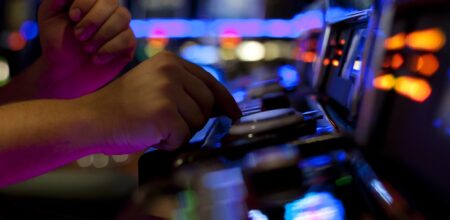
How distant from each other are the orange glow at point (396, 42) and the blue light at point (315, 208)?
0.98 feet

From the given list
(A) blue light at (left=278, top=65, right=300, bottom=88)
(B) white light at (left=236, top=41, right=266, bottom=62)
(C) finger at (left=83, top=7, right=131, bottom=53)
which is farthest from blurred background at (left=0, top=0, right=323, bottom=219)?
(C) finger at (left=83, top=7, right=131, bottom=53)

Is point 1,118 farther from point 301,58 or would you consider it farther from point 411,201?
point 301,58

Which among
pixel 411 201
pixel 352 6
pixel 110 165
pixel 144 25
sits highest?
pixel 352 6

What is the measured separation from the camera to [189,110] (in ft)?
1.83

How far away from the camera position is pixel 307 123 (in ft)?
2.00

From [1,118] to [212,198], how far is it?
1.30ft

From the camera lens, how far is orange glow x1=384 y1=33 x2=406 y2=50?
651 mm

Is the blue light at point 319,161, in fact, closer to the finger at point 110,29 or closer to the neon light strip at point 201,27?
the finger at point 110,29

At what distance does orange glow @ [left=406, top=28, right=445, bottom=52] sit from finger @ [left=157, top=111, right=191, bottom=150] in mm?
318

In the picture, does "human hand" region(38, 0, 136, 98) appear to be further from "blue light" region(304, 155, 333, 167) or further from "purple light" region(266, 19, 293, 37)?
"purple light" region(266, 19, 293, 37)

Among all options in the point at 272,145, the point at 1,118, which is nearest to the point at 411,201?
the point at 272,145

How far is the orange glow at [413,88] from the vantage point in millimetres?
568

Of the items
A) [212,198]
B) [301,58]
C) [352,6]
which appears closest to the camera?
[212,198]

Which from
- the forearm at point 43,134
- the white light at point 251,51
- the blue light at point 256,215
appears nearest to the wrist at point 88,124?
the forearm at point 43,134
